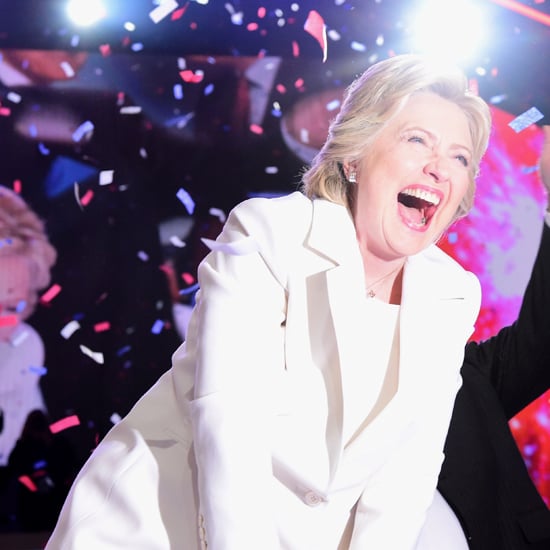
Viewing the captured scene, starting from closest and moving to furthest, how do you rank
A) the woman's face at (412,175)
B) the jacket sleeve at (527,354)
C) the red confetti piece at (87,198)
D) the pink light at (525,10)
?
the woman's face at (412,175), the jacket sleeve at (527,354), the pink light at (525,10), the red confetti piece at (87,198)

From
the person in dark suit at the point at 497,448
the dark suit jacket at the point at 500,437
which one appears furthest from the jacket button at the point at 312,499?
the dark suit jacket at the point at 500,437

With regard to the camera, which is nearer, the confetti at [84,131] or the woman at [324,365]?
the woman at [324,365]

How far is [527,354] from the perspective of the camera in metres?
2.20

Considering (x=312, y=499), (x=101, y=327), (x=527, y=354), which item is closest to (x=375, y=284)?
(x=312, y=499)

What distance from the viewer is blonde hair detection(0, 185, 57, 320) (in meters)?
3.53

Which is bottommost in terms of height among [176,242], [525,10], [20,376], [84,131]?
[20,376]

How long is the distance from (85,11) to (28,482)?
218 cm

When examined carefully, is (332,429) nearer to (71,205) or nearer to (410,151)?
(410,151)

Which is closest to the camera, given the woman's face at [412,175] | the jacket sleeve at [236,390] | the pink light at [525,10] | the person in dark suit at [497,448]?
the jacket sleeve at [236,390]

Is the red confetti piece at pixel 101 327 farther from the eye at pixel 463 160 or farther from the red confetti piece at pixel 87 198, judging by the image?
the eye at pixel 463 160

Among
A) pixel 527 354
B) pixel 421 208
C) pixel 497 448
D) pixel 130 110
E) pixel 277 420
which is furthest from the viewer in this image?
pixel 130 110

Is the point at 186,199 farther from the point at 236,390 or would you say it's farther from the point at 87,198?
the point at 236,390

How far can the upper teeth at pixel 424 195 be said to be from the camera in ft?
5.66

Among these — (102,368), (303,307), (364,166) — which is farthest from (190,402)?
(102,368)
